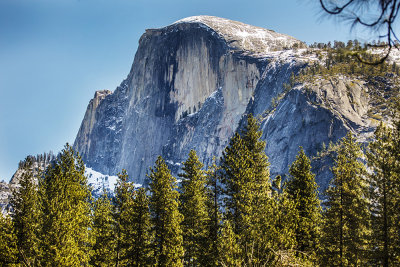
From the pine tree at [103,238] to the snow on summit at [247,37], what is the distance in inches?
4973

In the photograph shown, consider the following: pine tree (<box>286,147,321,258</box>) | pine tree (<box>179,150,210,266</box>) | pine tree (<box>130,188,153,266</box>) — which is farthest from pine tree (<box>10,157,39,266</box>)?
pine tree (<box>286,147,321,258</box>)

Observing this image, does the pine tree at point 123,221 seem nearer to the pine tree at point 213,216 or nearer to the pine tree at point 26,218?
the pine tree at point 26,218

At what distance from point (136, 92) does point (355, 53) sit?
7570 inches

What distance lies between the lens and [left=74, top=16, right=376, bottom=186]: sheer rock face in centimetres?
8719

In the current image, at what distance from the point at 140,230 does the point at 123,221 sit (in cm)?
199

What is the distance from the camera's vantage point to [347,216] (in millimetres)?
22250

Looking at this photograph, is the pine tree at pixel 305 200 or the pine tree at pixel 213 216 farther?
the pine tree at pixel 213 216

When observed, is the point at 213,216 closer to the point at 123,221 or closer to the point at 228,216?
the point at 228,216

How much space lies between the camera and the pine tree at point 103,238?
25.8 metres

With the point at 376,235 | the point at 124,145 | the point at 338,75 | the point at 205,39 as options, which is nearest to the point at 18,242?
the point at 376,235

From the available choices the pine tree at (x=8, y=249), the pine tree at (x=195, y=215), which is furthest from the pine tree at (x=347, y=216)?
the pine tree at (x=8, y=249)

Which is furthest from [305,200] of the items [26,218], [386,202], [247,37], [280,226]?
[247,37]

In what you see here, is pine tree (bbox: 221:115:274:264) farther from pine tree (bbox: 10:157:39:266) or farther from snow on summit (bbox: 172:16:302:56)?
snow on summit (bbox: 172:16:302:56)

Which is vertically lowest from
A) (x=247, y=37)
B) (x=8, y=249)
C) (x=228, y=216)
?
(x=8, y=249)
